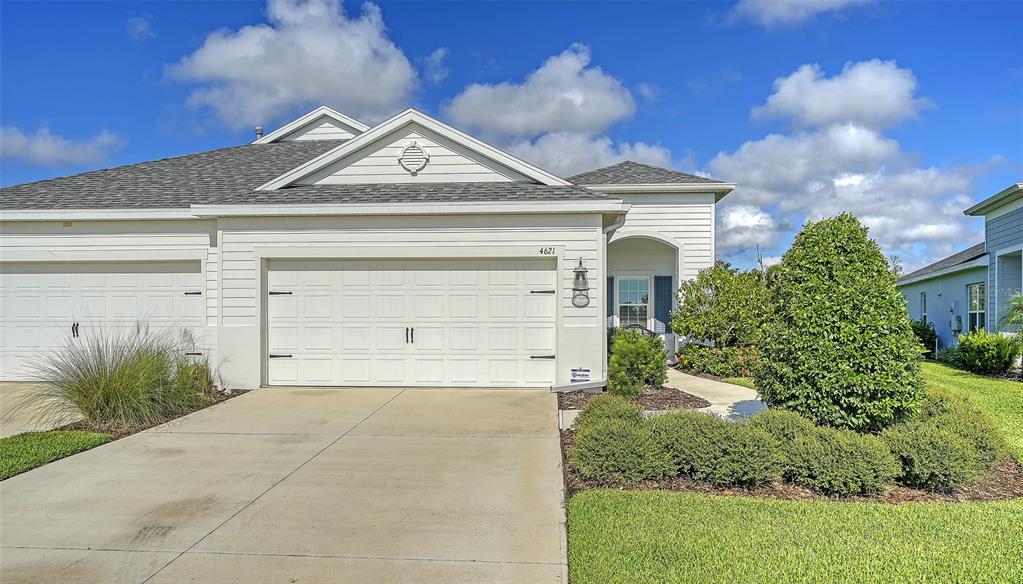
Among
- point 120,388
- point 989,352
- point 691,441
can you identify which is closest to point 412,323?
point 120,388

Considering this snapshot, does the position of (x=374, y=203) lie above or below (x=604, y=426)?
above

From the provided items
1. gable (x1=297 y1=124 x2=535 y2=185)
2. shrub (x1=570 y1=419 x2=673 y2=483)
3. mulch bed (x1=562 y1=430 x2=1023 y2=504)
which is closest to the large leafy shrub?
mulch bed (x1=562 y1=430 x2=1023 y2=504)

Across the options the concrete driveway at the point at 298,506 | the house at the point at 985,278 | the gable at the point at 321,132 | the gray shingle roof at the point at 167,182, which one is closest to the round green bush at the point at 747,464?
the concrete driveway at the point at 298,506

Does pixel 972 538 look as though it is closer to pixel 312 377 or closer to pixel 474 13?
pixel 312 377

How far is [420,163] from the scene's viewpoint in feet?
35.3

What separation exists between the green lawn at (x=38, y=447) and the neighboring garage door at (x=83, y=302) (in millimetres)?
4088

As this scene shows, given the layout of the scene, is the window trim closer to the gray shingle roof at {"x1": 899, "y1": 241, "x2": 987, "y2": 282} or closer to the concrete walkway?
the concrete walkway

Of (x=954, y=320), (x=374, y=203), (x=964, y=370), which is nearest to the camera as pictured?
(x=374, y=203)

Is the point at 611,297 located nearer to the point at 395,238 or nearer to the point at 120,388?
the point at 395,238

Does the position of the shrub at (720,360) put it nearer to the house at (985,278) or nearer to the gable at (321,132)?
the house at (985,278)

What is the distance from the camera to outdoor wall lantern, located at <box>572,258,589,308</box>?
964 cm

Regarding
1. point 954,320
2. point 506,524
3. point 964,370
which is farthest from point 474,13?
point 954,320

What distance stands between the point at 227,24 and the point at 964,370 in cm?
1973

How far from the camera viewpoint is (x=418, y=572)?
3.61 metres
